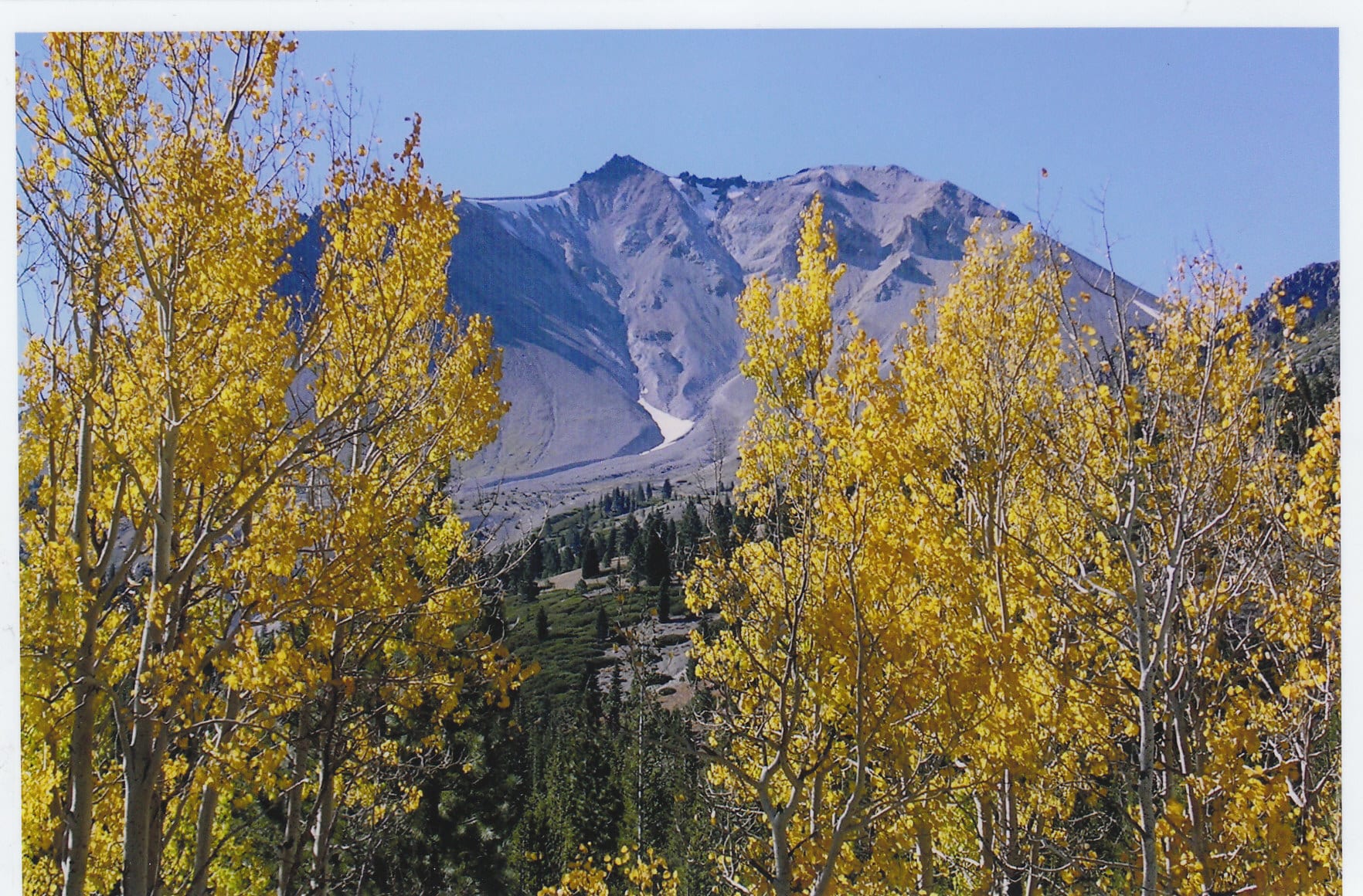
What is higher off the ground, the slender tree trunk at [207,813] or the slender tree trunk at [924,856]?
the slender tree trunk at [207,813]

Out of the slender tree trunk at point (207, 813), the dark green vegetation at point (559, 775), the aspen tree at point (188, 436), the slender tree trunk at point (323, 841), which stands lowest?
the dark green vegetation at point (559, 775)

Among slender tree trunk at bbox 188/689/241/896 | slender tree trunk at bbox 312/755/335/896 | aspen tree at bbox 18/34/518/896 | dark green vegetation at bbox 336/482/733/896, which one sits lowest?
dark green vegetation at bbox 336/482/733/896

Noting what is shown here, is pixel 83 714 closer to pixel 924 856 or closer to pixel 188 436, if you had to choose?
pixel 188 436

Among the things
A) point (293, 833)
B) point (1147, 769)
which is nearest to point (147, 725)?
point (293, 833)

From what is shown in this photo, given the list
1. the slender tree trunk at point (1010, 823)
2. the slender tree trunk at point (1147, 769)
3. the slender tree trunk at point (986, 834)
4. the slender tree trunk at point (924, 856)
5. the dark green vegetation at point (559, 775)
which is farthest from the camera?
the slender tree trunk at point (924, 856)

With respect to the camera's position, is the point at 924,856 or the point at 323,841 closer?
the point at 323,841

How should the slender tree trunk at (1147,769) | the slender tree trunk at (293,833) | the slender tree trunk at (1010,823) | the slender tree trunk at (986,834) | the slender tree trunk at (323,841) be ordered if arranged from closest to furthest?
the slender tree trunk at (1147,769) → the slender tree trunk at (293,833) → the slender tree trunk at (323,841) → the slender tree trunk at (1010,823) → the slender tree trunk at (986,834)

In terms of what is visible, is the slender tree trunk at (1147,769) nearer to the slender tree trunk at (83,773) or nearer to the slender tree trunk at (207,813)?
the slender tree trunk at (207,813)

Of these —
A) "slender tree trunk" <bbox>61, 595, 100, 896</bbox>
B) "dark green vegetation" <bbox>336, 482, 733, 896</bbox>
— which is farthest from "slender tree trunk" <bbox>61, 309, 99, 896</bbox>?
"dark green vegetation" <bbox>336, 482, 733, 896</bbox>

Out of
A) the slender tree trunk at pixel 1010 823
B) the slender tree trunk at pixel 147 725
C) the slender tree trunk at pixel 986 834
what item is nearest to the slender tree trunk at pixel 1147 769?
the slender tree trunk at pixel 1010 823

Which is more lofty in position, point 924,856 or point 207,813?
point 207,813

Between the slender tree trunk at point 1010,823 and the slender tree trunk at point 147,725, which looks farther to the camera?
the slender tree trunk at point 1010,823

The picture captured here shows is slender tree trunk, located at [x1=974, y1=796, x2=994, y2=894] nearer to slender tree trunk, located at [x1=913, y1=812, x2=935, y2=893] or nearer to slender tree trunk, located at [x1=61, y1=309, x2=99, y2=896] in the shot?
slender tree trunk, located at [x1=913, y1=812, x2=935, y2=893]

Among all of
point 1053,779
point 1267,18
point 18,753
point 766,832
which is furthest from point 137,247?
point 766,832
